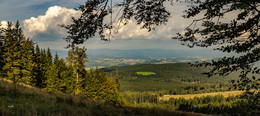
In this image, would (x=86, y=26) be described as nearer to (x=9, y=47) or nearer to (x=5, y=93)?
(x=5, y=93)

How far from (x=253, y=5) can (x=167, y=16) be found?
3051 millimetres

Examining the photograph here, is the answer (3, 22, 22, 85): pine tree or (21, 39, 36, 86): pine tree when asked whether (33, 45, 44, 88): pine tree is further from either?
(3, 22, 22, 85): pine tree

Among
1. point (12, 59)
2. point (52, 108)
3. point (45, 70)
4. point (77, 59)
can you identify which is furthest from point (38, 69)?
point (52, 108)

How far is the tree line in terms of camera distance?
2811 cm

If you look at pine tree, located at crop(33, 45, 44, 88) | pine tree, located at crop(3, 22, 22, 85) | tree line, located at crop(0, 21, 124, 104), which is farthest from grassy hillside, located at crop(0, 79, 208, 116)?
pine tree, located at crop(33, 45, 44, 88)

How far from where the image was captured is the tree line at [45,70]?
28109mm

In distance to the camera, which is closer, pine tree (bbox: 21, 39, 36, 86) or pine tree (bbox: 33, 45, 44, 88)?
pine tree (bbox: 21, 39, 36, 86)

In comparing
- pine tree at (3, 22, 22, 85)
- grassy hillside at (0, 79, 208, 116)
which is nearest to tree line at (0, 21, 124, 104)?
pine tree at (3, 22, 22, 85)

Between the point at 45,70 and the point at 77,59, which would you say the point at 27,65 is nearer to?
the point at 45,70

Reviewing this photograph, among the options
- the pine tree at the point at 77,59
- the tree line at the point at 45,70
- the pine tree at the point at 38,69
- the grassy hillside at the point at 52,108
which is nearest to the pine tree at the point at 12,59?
the tree line at the point at 45,70

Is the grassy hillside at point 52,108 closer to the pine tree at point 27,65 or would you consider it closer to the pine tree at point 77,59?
the pine tree at point 77,59

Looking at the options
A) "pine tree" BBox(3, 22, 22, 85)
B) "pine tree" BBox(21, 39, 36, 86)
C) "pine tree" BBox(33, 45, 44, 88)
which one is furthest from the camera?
"pine tree" BBox(33, 45, 44, 88)

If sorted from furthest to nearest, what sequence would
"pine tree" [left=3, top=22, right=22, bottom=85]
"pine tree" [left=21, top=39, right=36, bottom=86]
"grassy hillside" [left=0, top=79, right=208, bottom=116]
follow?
"pine tree" [left=21, top=39, right=36, bottom=86] < "pine tree" [left=3, top=22, right=22, bottom=85] < "grassy hillside" [left=0, top=79, right=208, bottom=116]

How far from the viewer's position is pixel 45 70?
34906 millimetres
